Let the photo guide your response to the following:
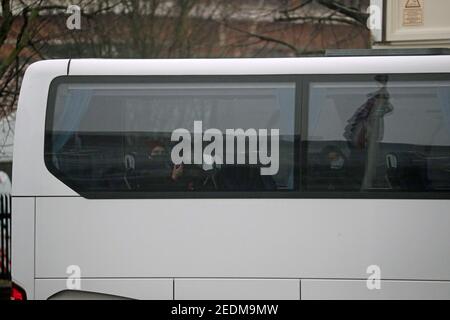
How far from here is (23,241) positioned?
7.04m

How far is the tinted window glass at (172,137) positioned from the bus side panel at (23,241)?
0.47 metres

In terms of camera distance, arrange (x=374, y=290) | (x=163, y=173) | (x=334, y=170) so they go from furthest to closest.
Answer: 1. (x=163, y=173)
2. (x=334, y=170)
3. (x=374, y=290)

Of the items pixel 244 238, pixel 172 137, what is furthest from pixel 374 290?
pixel 172 137

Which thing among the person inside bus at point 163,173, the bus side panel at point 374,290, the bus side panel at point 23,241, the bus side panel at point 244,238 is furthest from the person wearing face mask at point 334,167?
the bus side panel at point 23,241

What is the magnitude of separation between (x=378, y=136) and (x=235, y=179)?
142 cm

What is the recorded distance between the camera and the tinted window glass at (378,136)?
6945 mm

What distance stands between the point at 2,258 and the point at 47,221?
7.01 metres

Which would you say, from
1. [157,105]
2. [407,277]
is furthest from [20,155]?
[407,277]

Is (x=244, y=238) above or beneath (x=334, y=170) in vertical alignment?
beneath

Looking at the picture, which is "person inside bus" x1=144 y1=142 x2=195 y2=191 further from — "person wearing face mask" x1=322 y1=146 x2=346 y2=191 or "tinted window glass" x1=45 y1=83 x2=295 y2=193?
"person wearing face mask" x1=322 y1=146 x2=346 y2=191

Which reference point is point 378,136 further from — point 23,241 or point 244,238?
point 23,241

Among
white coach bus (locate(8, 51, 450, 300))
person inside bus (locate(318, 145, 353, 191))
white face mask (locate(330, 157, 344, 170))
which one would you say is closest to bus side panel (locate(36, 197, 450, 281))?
white coach bus (locate(8, 51, 450, 300))

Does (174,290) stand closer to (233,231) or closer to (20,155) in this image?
(233,231)

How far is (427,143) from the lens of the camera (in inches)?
275
